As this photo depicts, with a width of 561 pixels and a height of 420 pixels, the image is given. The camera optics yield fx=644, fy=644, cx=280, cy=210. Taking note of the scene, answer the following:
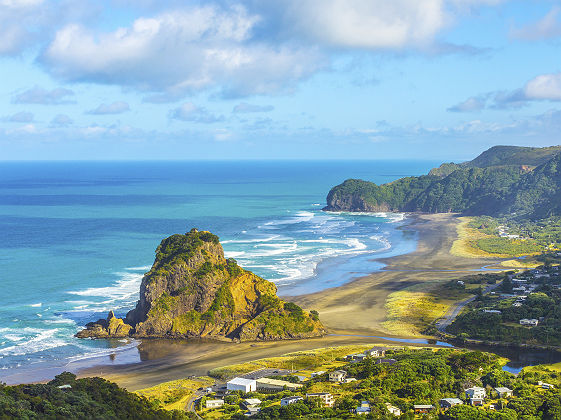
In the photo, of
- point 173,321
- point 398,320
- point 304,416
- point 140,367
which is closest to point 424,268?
point 398,320

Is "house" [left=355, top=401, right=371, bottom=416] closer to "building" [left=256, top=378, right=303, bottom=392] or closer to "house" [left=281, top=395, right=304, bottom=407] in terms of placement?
"house" [left=281, top=395, right=304, bottom=407]

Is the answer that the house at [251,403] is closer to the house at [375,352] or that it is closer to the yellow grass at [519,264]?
the house at [375,352]

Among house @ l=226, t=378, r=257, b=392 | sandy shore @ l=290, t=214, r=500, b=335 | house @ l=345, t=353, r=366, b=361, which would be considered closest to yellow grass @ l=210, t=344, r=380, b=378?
house @ l=345, t=353, r=366, b=361

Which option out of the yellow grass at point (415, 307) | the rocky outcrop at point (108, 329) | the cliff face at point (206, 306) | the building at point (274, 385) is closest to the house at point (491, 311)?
the yellow grass at point (415, 307)

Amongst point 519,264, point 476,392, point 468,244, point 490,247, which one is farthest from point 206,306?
point 468,244

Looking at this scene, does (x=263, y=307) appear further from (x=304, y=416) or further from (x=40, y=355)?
(x=304, y=416)
